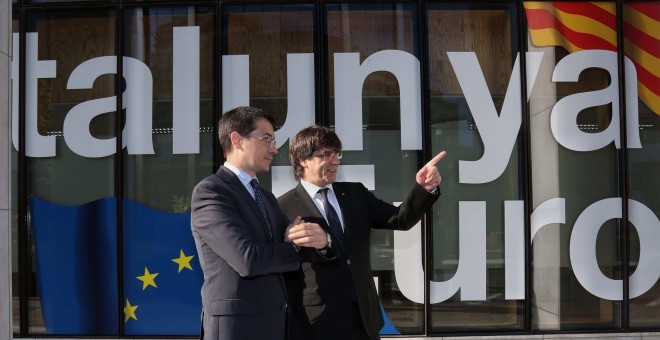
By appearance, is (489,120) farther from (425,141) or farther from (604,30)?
(604,30)

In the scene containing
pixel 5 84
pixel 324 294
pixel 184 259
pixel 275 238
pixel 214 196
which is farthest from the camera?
pixel 184 259

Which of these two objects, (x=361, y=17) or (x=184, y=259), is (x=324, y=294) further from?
(x=361, y=17)

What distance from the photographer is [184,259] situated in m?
7.03

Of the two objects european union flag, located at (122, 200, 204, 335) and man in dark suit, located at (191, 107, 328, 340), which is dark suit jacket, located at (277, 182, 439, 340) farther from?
european union flag, located at (122, 200, 204, 335)

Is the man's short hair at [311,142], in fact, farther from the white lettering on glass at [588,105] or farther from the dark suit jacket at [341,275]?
the white lettering on glass at [588,105]

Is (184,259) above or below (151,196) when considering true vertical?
below

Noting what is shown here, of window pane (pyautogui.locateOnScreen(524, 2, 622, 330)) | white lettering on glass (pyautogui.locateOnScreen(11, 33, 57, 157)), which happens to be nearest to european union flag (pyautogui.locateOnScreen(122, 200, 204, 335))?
white lettering on glass (pyautogui.locateOnScreen(11, 33, 57, 157))

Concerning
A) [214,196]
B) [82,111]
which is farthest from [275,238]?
[82,111]

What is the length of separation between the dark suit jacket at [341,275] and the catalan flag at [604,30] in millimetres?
4304

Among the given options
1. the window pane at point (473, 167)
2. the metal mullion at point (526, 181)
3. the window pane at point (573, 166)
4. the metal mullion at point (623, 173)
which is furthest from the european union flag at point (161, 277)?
the metal mullion at point (623, 173)

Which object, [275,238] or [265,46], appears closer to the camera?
[275,238]

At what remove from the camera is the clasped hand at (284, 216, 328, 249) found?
109 inches

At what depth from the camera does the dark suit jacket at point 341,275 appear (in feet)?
10.7

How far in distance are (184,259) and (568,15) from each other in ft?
15.5
